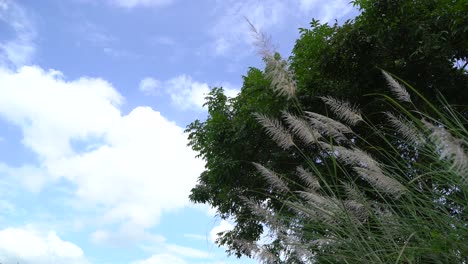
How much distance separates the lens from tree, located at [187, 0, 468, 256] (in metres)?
8.14

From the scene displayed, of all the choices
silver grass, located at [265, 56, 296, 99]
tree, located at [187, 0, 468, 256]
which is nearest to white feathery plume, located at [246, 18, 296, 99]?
silver grass, located at [265, 56, 296, 99]

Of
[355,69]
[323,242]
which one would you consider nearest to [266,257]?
[323,242]

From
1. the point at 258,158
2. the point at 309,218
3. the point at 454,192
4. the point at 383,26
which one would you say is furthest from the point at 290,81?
the point at 258,158

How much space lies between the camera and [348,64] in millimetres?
8836

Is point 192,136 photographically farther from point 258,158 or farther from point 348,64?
point 348,64

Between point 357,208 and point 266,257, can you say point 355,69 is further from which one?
point 266,257

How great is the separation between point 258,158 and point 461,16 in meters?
4.40

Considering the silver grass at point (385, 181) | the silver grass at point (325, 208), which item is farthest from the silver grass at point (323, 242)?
the silver grass at point (385, 181)

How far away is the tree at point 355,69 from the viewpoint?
26.7ft

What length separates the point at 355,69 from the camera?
880 cm

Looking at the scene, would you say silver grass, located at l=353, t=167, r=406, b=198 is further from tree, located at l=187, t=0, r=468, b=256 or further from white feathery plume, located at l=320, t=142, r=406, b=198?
tree, located at l=187, t=0, r=468, b=256

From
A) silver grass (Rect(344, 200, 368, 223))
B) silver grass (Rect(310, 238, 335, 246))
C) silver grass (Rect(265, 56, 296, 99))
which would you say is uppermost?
silver grass (Rect(265, 56, 296, 99))

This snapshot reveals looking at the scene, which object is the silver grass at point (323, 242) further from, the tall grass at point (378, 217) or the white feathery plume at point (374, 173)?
the white feathery plume at point (374, 173)

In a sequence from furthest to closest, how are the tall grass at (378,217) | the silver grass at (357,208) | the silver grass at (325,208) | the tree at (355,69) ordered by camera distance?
the tree at (355,69) < the silver grass at (357,208) < the silver grass at (325,208) < the tall grass at (378,217)
